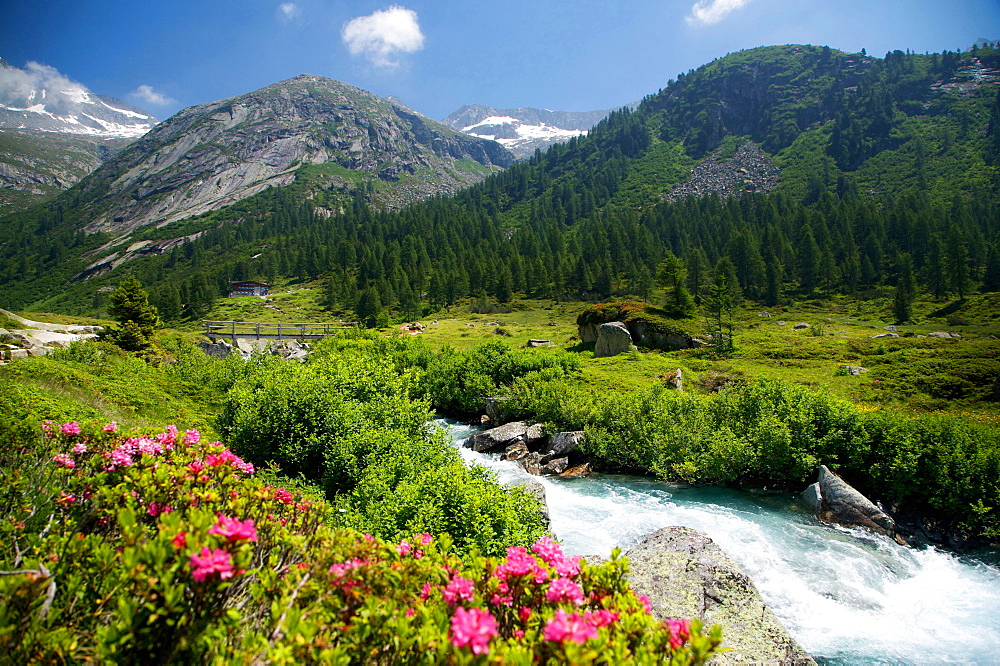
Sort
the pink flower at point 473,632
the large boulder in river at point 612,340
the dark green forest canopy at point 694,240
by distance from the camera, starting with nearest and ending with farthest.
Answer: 1. the pink flower at point 473,632
2. the large boulder in river at point 612,340
3. the dark green forest canopy at point 694,240

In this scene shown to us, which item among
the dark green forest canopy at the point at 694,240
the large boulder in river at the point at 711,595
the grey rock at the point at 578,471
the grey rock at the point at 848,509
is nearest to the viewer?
the large boulder in river at the point at 711,595

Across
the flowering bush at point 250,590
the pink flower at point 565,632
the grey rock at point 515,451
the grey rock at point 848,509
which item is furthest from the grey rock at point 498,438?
the pink flower at point 565,632

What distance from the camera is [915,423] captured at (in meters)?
15.7

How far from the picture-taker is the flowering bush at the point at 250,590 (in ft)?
9.14

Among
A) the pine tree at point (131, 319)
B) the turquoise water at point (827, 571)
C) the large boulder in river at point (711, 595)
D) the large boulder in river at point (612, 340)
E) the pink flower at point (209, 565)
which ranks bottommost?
the turquoise water at point (827, 571)

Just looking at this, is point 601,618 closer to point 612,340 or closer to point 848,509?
point 848,509

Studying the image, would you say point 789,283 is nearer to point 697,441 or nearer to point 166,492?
point 697,441

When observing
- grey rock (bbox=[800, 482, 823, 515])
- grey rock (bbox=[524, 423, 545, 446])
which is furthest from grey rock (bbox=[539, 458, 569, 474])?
grey rock (bbox=[800, 482, 823, 515])

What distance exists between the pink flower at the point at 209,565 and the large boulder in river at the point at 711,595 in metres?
6.17

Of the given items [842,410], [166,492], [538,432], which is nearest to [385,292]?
[538,432]

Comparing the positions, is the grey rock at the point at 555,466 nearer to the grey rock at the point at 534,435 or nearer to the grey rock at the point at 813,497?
the grey rock at the point at 534,435

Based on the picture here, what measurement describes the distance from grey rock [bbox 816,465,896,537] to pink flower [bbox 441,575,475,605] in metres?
16.2

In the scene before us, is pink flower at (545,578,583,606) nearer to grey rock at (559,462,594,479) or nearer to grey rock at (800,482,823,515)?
grey rock at (800,482,823,515)

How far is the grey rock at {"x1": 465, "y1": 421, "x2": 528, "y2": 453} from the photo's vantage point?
23297 millimetres
